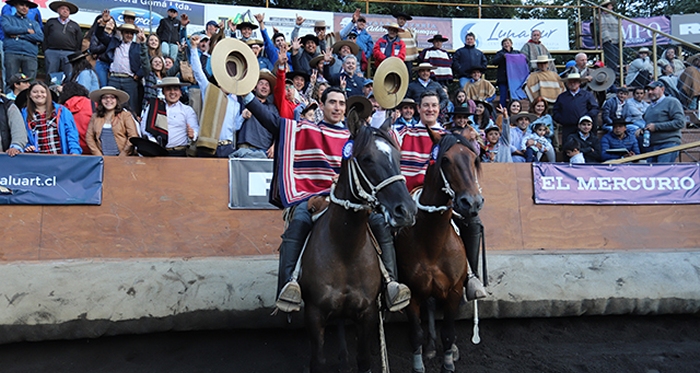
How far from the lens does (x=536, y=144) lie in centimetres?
977

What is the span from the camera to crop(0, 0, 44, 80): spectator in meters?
10.4

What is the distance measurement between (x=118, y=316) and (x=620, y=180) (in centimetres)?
721

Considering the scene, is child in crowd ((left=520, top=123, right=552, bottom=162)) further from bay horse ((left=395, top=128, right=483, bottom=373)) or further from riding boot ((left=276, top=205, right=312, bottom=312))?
riding boot ((left=276, top=205, right=312, bottom=312))

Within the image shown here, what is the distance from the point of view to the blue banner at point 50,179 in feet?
21.3

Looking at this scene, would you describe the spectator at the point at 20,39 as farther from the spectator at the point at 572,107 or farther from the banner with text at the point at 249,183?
the spectator at the point at 572,107

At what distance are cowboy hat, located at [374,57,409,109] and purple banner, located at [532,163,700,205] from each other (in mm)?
3581

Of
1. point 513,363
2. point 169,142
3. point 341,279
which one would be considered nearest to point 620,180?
point 513,363

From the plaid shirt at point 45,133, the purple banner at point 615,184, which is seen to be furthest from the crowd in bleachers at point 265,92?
the purple banner at point 615,184

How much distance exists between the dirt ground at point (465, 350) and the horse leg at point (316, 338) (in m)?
1.57

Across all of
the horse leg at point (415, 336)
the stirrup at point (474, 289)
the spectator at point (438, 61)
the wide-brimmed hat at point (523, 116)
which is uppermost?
the spectator at point (438, 61)

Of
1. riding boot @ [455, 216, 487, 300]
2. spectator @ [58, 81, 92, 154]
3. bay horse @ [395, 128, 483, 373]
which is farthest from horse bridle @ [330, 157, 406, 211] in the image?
spectator @ [58, 81, 92, 154]

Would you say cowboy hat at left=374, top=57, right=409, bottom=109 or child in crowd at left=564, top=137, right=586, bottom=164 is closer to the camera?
cowboy hat at left=374, top=57, right=409, bottom=109

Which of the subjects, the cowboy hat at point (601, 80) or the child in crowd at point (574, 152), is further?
the cowboy hat at point (601, 80)

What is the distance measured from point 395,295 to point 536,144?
6.16 metres
